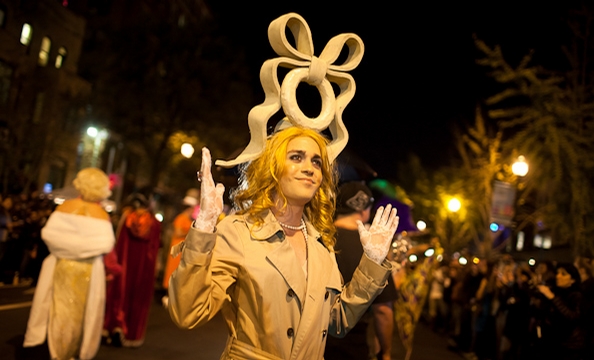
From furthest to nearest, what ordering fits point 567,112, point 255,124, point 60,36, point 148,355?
point 60,36 → point 567,112 → point 148,355 → point 255,124

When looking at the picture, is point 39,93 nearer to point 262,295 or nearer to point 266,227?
point 266,227

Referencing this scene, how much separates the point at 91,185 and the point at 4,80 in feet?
71.3

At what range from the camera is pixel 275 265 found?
2713 millimetres

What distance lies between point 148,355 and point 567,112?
10.1 m

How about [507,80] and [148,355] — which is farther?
[507,80]

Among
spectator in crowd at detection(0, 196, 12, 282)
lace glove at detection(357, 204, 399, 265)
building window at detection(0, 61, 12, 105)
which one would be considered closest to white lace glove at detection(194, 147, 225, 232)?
lace glove at detection(357, 204, 399, 265)

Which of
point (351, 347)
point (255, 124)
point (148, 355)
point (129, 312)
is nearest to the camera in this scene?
point (255, 124)

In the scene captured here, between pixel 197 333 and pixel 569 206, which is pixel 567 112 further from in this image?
pixel 197 333

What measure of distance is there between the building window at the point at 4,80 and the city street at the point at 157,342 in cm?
1488

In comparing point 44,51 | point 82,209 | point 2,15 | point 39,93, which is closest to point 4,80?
point 39,93

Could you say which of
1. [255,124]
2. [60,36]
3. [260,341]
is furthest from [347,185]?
[60,36]

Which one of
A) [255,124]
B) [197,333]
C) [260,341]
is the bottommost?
[197,333]

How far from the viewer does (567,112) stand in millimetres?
13055

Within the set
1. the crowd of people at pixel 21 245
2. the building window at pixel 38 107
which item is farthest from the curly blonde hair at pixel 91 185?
the building window at pixel 38 107
